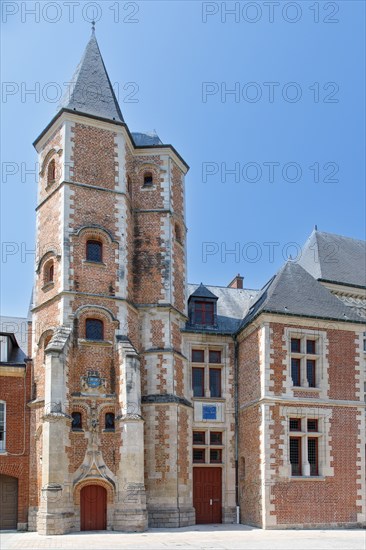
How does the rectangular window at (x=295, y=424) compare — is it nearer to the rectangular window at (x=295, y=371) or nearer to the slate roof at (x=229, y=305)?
the rectangular window at (x=295, y=371)

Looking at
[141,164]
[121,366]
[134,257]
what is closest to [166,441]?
[121,366]

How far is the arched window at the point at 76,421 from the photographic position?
23.2m

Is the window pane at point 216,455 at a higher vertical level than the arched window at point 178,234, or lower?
lower

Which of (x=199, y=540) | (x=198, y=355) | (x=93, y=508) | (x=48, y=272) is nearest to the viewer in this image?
(x=199, y=540)

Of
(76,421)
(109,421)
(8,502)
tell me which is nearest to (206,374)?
(109,421)

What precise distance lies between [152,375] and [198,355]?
9.63 feet

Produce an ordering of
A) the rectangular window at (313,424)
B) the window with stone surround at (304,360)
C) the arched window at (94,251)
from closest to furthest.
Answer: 1. the rectangular window at (313,424)
2. the window with stone surround at (304,360)
3. the arched window at (94,251)

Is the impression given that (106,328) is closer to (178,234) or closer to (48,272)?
(48,272)

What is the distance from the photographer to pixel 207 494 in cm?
2627

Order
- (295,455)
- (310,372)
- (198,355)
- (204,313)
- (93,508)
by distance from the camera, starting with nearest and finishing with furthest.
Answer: (93,508) → (295,455) → (310,372) → (198,355) → (204,313)

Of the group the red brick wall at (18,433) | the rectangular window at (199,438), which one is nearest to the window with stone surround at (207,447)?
the rectangular window at (199,438)

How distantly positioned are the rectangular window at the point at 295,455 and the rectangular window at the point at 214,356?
4.94m

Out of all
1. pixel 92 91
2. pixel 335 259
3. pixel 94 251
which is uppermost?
pixel 92 91

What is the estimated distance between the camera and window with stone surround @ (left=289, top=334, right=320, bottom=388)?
2506cm
